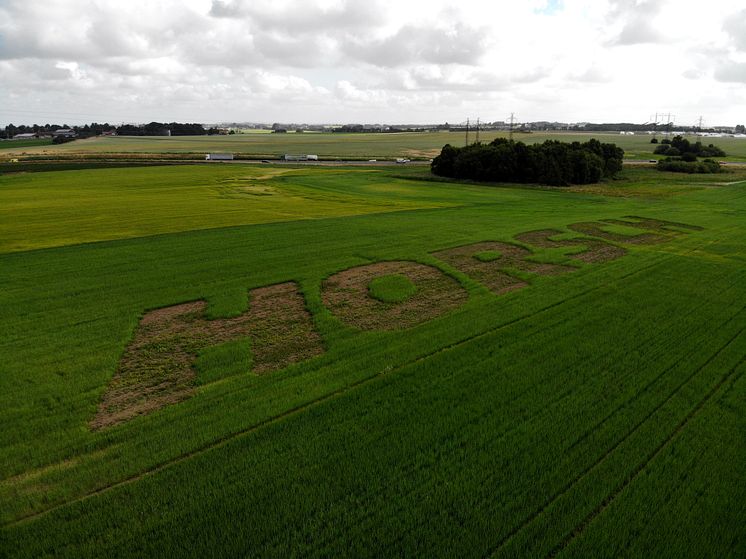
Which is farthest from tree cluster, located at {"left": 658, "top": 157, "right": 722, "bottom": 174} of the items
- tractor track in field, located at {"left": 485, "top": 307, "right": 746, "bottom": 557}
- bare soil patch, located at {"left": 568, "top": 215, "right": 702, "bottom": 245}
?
tractor track in field, located at {"left": 485, "top": 307, "right": 746, "bottom": 557}

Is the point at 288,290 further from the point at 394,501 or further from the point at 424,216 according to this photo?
the point at 424,216

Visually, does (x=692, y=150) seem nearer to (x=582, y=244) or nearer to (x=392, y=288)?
(x=582, y=244)

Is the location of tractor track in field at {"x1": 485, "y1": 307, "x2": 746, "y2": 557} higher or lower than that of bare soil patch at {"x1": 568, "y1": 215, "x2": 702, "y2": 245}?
lower

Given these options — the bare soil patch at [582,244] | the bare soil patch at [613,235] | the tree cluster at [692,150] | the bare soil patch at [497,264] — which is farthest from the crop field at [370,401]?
the tree cluster at [692,150]

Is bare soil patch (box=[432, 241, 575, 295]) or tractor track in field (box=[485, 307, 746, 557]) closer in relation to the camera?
tractor track in field (box=[485, 307, 746, 557])

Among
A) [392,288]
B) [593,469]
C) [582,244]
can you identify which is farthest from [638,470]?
[582,244]

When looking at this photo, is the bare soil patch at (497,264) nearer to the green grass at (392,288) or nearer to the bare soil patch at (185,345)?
the green grass at (392,288)

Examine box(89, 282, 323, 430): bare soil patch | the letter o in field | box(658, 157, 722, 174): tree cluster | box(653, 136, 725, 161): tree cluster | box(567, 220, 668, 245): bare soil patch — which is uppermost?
Answer: box(653, 136, 725, 161): tree cluster

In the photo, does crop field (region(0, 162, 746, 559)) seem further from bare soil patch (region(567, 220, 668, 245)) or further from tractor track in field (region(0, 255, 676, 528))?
bare soil patch (region(567, 220, 668, 245))
